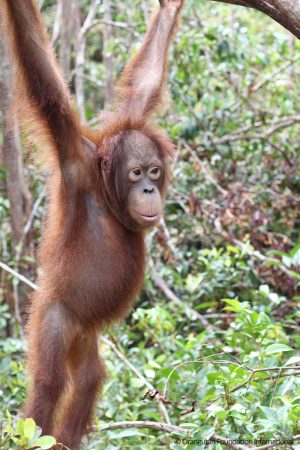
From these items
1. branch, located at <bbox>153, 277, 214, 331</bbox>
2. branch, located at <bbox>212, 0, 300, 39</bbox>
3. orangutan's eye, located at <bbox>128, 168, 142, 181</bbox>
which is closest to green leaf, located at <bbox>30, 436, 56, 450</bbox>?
orangutan's eye, located at <bbox>128, 168, 142, 181</bbox>

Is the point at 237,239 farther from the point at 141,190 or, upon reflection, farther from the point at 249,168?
the point at 141,190

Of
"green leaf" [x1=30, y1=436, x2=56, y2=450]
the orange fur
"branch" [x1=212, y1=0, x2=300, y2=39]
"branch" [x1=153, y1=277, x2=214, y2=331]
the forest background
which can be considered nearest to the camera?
"green leaf" [x1=30, y1=436, x2=56, y2=450]

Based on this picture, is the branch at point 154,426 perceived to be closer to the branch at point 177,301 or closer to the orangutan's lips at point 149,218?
the orangutan's lips at point 149,218

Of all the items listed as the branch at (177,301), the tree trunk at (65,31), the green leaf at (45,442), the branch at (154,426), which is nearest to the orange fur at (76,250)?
the branch at (154,426)

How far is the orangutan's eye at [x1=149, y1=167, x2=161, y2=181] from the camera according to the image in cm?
340

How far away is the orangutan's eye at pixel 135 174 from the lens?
3354mm

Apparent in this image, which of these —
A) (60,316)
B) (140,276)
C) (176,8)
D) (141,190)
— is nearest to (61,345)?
(60,316)

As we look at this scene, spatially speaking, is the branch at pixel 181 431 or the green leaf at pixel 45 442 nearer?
the green leaf at pixel 45 442

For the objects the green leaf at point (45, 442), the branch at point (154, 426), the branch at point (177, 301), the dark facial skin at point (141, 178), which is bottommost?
the branch at point (177, 301)

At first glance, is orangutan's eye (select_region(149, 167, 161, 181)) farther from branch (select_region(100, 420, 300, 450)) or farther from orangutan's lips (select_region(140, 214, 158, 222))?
branch (select_region(100, 420, 300, 450))

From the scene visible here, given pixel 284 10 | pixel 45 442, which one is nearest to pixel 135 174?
pixel 284 10

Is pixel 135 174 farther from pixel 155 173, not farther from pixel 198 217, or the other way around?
pixel 198 217

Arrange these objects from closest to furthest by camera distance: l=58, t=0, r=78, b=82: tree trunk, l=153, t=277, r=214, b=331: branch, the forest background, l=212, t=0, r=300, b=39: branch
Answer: l=212, t=0, r=300, b=39: branch < the forest background < l=153, t=277, r=214, b=331: branch < l=58, t=0, r=78, b=82: tree trunk

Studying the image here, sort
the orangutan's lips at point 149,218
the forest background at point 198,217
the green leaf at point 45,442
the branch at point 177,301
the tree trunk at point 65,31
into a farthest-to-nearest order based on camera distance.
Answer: the tree trunk at point 65,31 < the branch at point 177,301 < the forest background at point 198,217 < the orangutan's lips at point 149,218 < the green leaf at point 45,442
